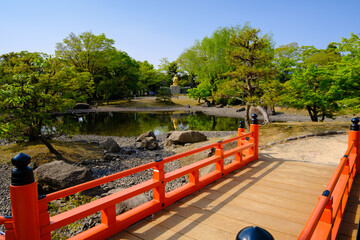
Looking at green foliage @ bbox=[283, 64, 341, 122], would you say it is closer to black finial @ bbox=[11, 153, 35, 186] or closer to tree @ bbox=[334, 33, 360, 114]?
tree @ bbox=[334, 33, 360, 114]

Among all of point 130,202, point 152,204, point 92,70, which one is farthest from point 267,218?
point 92,70

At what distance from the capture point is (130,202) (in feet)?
17.1

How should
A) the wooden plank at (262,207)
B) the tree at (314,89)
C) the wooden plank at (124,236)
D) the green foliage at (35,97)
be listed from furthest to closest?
the tree at (314,89), the green foliage at (35,97), the wooden plank at (262,207), the wooden plank at (124,236)

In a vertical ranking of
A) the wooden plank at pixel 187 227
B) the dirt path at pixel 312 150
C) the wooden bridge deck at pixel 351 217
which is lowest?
the dirt path at pixel 312 150

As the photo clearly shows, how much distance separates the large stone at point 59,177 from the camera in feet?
23.3

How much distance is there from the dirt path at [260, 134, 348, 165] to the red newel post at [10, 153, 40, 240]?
19.4ft

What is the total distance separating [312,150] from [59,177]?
8224mm

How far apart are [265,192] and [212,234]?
1.71 m

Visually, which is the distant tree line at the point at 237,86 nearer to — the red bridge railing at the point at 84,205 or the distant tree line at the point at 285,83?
the distant tree line at the point at 285,83

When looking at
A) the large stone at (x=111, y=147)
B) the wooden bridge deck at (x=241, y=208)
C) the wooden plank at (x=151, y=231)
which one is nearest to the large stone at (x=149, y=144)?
the large stone at (x=111, y=147)

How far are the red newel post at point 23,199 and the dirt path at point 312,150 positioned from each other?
19.4ft

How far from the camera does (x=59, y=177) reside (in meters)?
7.14

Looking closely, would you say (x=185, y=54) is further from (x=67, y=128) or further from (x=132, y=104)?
(x=67, y=128)

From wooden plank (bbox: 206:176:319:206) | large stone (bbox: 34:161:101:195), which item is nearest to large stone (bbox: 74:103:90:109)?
large stone (bbox: 34:161:101:195)
